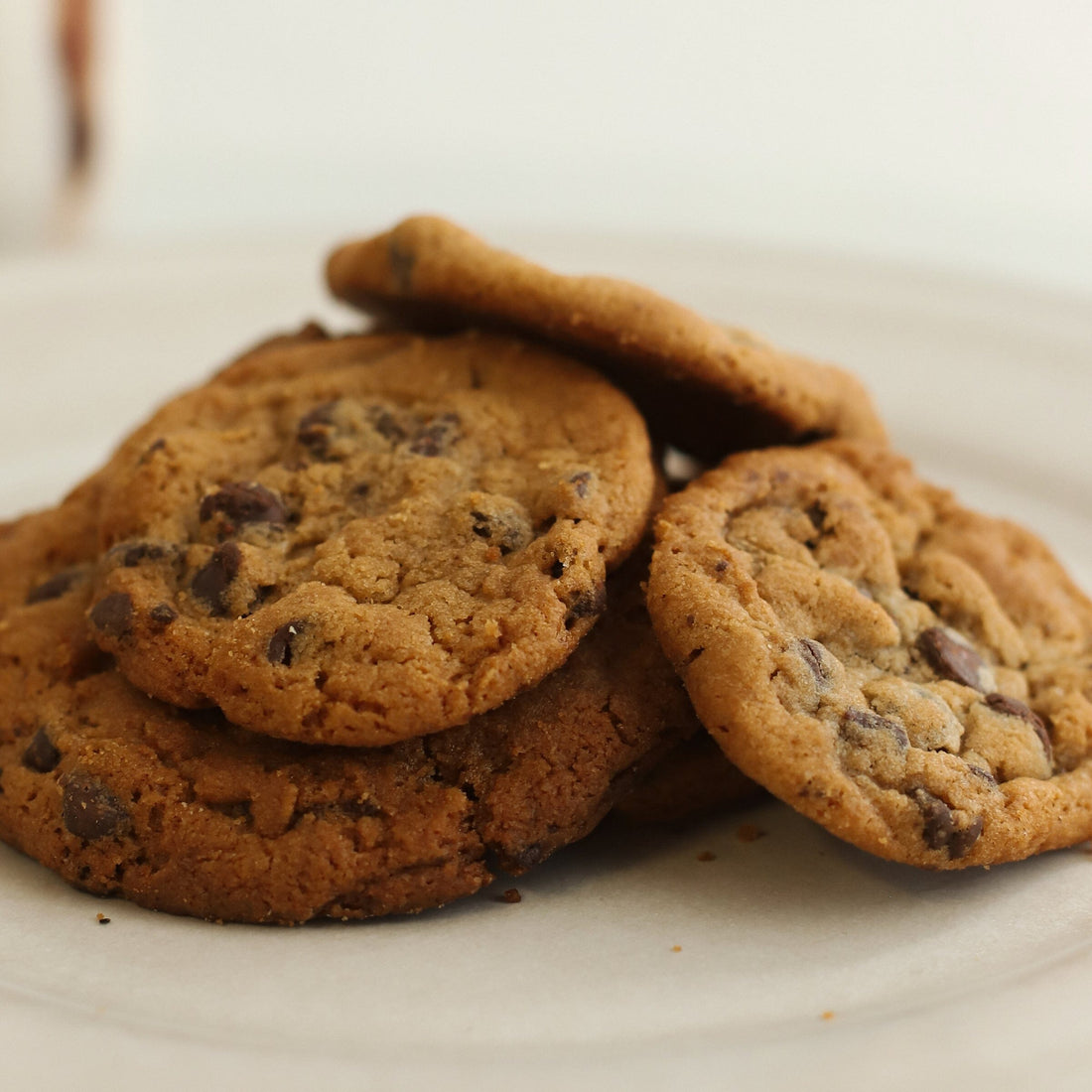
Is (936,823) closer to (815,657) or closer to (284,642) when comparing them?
(815,657)

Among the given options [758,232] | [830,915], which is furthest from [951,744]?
[758,232]

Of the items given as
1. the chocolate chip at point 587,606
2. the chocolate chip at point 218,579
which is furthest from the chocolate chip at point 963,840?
the chocolate chip at point 218,579

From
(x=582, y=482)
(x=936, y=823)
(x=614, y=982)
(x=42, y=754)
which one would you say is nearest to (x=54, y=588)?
(x=42, y=754)

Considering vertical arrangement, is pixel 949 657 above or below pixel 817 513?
below

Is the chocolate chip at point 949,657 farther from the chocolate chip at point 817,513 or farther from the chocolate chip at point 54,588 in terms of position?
the chocolate chip at point 54,588

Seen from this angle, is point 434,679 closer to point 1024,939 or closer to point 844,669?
point 844,669

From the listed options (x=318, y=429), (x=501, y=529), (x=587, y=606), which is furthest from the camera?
(x=318, y=429)

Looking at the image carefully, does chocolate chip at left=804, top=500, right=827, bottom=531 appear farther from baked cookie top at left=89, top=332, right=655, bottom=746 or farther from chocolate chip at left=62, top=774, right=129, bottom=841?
chocolate chip at left=62, top=774, right=129, bottom=841
